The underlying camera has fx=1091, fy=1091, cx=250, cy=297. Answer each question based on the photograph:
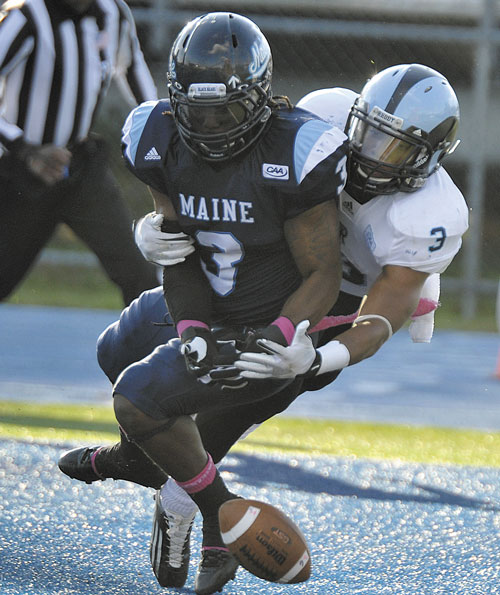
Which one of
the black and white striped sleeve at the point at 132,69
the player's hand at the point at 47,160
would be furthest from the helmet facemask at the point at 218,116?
the black and white striped sleeve at the point at 132,69

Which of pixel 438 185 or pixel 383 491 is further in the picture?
pixel 383 491

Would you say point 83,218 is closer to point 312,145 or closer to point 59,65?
point 59,65

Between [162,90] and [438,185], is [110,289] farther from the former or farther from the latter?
[438,185]

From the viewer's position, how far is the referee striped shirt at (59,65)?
13.7ft

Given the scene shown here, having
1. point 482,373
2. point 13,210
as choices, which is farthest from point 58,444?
point 482,373

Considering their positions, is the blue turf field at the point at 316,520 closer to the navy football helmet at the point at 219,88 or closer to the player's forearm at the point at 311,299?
the player's forearm at the point at 311,299

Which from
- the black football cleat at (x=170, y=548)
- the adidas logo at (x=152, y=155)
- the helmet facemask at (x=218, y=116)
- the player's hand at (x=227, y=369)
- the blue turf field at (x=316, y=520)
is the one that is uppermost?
the helmet facemask at (x=218, y=116)

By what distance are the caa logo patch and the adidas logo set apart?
0.28 metres

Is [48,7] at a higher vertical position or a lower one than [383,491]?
higher

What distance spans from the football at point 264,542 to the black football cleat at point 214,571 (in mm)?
228

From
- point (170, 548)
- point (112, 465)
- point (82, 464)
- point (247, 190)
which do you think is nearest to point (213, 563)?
point (170, 548)

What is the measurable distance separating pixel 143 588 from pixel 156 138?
120 centimetres

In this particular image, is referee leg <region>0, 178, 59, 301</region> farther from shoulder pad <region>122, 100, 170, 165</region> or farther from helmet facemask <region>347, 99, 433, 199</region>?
helmet facemask <region>347, 99, 433, 199</region>

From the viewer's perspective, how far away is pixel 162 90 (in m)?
9.52
